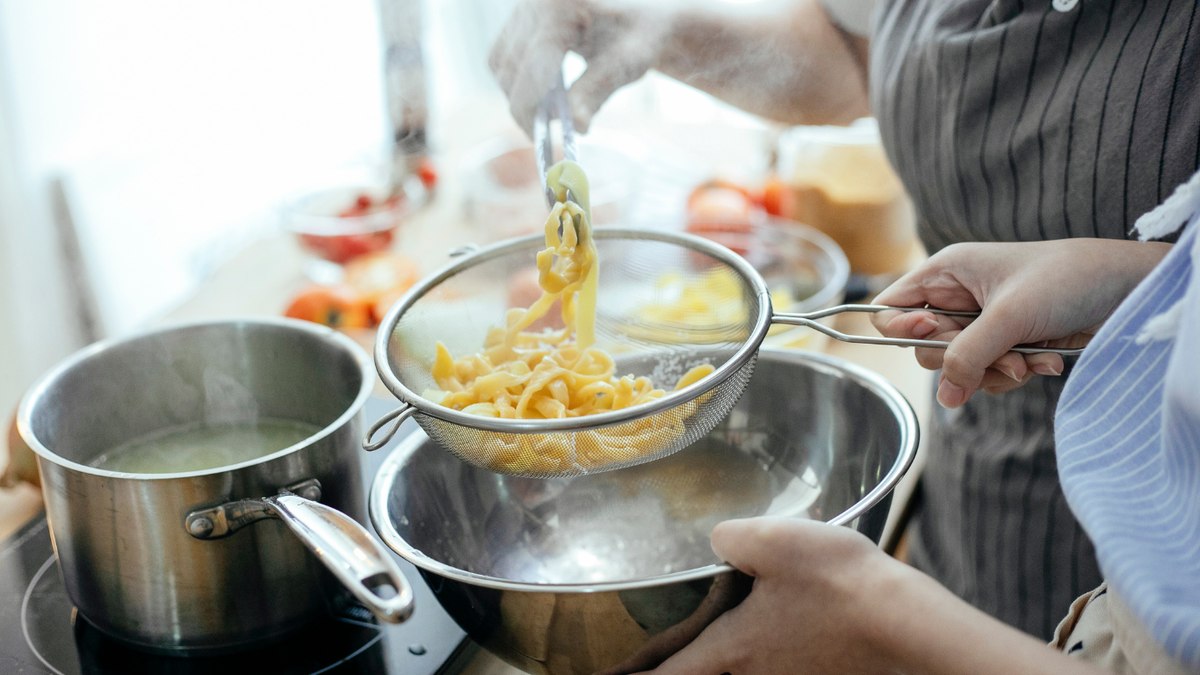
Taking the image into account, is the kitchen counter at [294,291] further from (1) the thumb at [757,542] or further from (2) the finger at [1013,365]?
(1) the thumb at [757,542]

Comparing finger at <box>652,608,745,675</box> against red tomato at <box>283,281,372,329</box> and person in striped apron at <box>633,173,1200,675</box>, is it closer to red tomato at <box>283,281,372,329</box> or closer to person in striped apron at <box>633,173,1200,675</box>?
person in striped apron at <box>633,173,1200,675</box>

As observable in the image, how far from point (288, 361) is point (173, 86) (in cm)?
165

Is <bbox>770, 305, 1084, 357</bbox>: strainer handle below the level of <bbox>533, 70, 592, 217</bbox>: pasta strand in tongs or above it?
below

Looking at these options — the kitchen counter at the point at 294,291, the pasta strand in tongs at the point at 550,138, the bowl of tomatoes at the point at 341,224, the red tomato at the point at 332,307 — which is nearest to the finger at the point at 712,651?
the pasta strand in tongs at the point at 550,138

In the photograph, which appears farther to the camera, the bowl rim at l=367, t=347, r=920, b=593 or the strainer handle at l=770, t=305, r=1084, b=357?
the strainer handle at l=770, t=305, r=1084, b=357

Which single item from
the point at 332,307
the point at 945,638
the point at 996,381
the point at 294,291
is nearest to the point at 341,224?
the point at 294,291

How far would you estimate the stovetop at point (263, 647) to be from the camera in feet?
2.84

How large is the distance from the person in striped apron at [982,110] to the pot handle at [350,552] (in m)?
0.49

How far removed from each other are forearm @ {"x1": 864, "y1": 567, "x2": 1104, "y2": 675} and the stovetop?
1.25 feet

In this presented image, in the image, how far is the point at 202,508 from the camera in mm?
793

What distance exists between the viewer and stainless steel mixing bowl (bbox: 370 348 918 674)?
0.81m

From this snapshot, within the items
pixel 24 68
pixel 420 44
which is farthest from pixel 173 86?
pixel 420 44

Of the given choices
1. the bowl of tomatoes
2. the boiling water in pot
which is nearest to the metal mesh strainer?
the boiling water in pot

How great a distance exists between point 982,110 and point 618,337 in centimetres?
48
